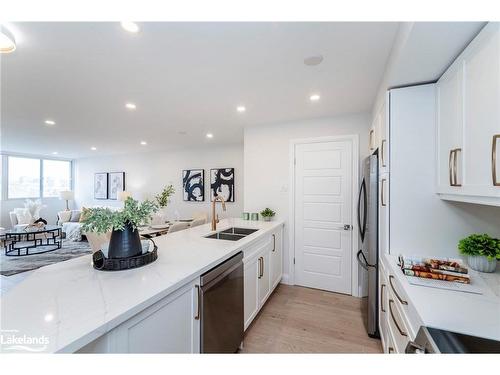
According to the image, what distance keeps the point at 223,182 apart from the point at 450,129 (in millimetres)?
4508

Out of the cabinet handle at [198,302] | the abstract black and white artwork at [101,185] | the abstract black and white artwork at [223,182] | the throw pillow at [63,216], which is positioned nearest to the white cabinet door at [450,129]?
the cabinet handle at [198,302]

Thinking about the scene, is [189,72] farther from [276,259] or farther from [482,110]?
[276,259]

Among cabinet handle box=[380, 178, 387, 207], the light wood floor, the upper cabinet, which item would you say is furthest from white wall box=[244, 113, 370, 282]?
the upper cabinet

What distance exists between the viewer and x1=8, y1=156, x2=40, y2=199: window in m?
6.28

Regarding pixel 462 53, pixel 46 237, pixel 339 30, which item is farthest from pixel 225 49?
pixel 46 237

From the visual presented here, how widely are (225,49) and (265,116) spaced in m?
1.56

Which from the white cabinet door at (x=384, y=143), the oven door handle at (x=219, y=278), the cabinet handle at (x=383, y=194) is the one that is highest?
the white cabinet door at (x=384, y=143)

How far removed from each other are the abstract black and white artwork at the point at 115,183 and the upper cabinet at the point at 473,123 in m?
7.45

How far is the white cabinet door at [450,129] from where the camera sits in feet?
4.18

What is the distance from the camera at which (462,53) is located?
4.04 feet

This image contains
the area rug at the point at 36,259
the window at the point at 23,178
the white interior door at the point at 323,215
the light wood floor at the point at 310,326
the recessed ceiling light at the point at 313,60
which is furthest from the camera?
the window at the point at 23,178

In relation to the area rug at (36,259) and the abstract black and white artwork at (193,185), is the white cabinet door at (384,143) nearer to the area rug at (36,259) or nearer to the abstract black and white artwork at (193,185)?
the abstract black and white artwork at (193,185)

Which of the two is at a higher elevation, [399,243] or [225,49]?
[225,49]
